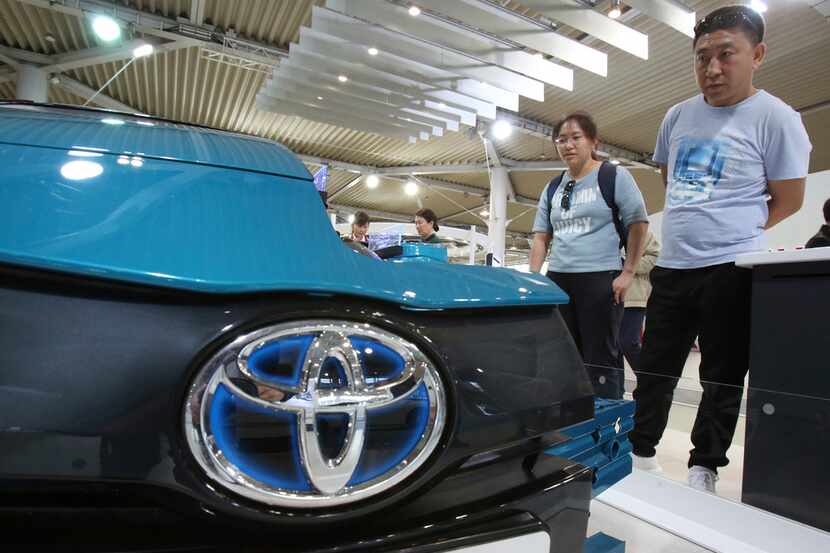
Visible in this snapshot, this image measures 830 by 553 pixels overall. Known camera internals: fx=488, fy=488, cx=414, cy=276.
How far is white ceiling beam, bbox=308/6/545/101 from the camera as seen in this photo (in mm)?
4906

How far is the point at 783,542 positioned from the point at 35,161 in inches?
57.8

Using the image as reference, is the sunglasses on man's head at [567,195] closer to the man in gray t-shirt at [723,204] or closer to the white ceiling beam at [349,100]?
the man in gray t-shirt at [723,204]

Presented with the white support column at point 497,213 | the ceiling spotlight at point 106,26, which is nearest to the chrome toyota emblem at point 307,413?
the ceiling spotlight at point 106,26

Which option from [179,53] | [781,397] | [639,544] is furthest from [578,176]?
[179,53]

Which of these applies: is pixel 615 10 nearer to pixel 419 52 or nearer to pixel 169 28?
pixel 419 52

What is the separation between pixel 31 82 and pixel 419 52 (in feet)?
16.4

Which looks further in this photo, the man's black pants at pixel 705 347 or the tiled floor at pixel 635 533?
the man's black pants at pixel 705 347

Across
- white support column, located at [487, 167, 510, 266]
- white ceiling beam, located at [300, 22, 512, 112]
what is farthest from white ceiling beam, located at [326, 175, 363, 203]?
white ceiling beam, located at [300, 22, 512, 112]

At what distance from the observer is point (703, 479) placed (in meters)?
Answer: 1.33

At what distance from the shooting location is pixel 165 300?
393 millimetres

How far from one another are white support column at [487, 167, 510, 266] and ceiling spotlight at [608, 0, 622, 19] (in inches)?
182

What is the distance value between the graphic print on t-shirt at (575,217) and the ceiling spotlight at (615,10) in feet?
12.3

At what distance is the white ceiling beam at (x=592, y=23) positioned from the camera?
4.57 metres

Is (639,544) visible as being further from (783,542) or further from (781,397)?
(781,397)
